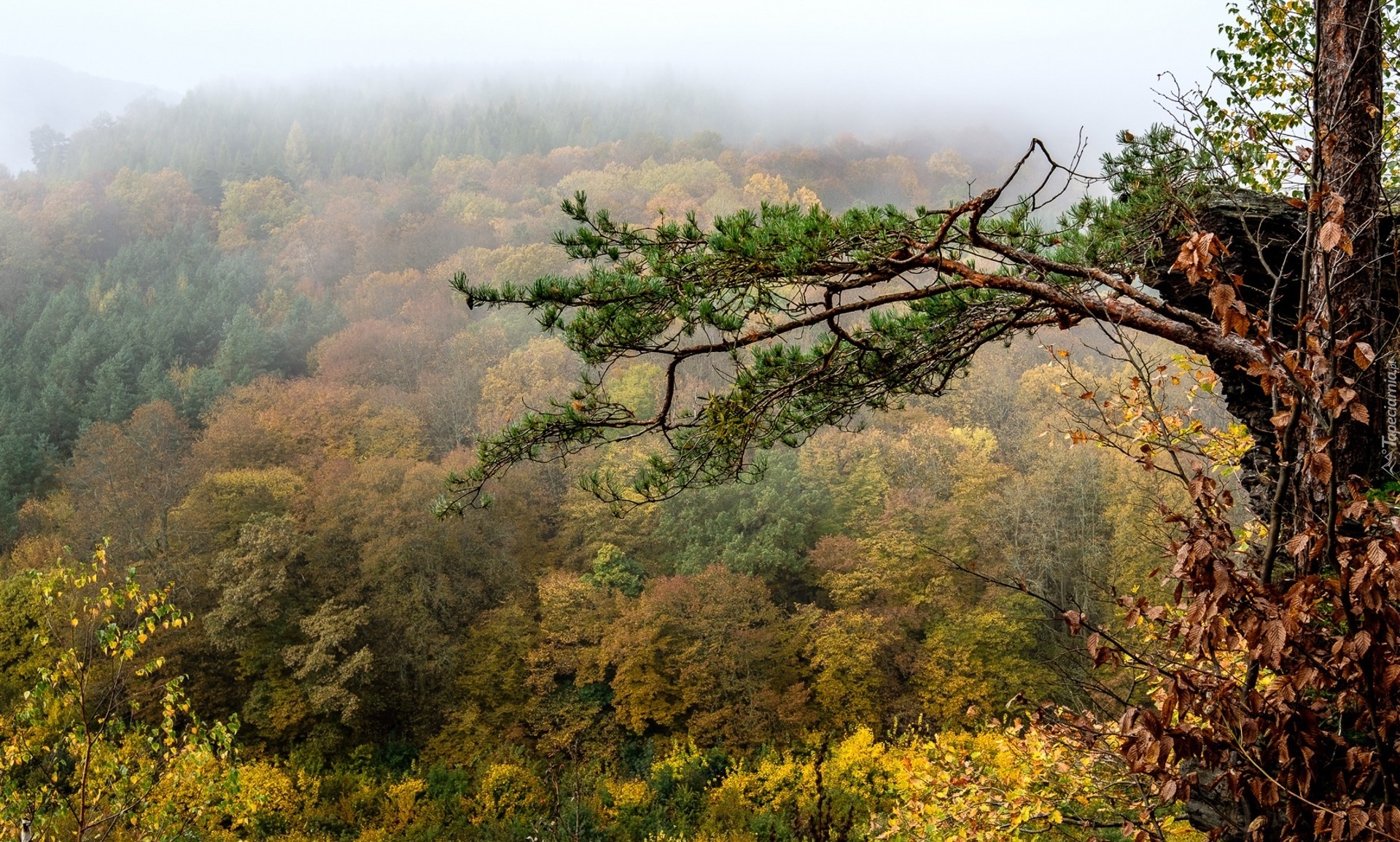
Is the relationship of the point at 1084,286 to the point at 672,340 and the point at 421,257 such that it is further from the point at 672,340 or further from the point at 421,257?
the point at 421,257

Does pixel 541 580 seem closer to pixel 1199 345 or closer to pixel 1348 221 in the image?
pixel 1199 345

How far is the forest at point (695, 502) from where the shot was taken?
2523mm

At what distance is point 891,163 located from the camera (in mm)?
67938

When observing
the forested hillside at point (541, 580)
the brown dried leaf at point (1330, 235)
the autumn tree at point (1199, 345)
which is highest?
the brown dried leaf at point (1330, 235)

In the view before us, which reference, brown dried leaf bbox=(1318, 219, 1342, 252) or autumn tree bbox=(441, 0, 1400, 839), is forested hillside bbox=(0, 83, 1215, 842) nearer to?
autumn tree bbox=(441, 0, 1400, 839)

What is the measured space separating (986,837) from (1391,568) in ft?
14.9

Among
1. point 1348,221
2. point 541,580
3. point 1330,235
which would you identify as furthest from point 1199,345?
point 541,580

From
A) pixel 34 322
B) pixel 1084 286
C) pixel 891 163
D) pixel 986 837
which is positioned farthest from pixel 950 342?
pixel 891 163

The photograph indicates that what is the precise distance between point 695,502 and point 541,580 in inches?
209

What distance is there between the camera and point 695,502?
2589cm

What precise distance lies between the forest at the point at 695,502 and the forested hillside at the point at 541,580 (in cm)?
16

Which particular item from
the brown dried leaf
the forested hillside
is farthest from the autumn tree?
the forested hillside

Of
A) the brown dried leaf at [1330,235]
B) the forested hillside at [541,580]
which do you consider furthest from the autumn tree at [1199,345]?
the forested hillside at [541,580]

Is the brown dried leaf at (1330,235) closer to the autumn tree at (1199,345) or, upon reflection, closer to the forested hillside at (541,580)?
the autumn tree at (1199,345)
